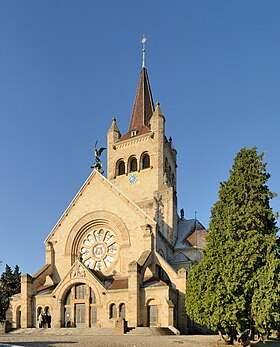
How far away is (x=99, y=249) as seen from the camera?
3931 centimetres

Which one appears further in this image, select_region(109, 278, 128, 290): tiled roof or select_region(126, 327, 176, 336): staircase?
select_region(109, 278, 128, 290): tiled roof

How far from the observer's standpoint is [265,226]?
74.4 ft

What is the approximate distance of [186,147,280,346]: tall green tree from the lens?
20.7 meters

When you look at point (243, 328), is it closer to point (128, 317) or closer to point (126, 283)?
point (128, 317)

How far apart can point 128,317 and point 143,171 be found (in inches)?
822

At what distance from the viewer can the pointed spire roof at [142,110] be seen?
174ft

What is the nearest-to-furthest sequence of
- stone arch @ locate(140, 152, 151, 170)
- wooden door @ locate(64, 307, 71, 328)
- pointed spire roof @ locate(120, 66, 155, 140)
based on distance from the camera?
wooden door @ locate(64, 307, 71, 328)
stone arch @ locate(140, 152, 151, 170)
pointed spire roof @ locate(120, 66, 155, 140)

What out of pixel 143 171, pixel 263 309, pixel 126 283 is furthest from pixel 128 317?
pixel 143 171

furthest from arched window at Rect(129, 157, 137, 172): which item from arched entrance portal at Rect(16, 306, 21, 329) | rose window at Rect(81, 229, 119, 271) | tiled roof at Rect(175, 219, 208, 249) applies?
arched entrance portal at Rect(16, 306, 21, 329)

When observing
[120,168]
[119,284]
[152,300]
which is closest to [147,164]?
[120,168]

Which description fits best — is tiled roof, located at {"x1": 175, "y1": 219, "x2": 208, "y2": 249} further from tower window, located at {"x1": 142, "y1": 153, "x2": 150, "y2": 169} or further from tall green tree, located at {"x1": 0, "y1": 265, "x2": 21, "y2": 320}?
tall green tree, located at {"x1": 0, "y1": 265, "x2": 21, "y2": 320}

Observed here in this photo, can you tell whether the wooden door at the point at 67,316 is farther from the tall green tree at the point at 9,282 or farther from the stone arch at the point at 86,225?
the tall green tree at the point at 9,282

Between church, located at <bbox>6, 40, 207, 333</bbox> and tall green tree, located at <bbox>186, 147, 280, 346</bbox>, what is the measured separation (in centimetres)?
889

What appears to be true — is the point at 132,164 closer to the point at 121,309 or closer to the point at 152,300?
the point at 121,309
